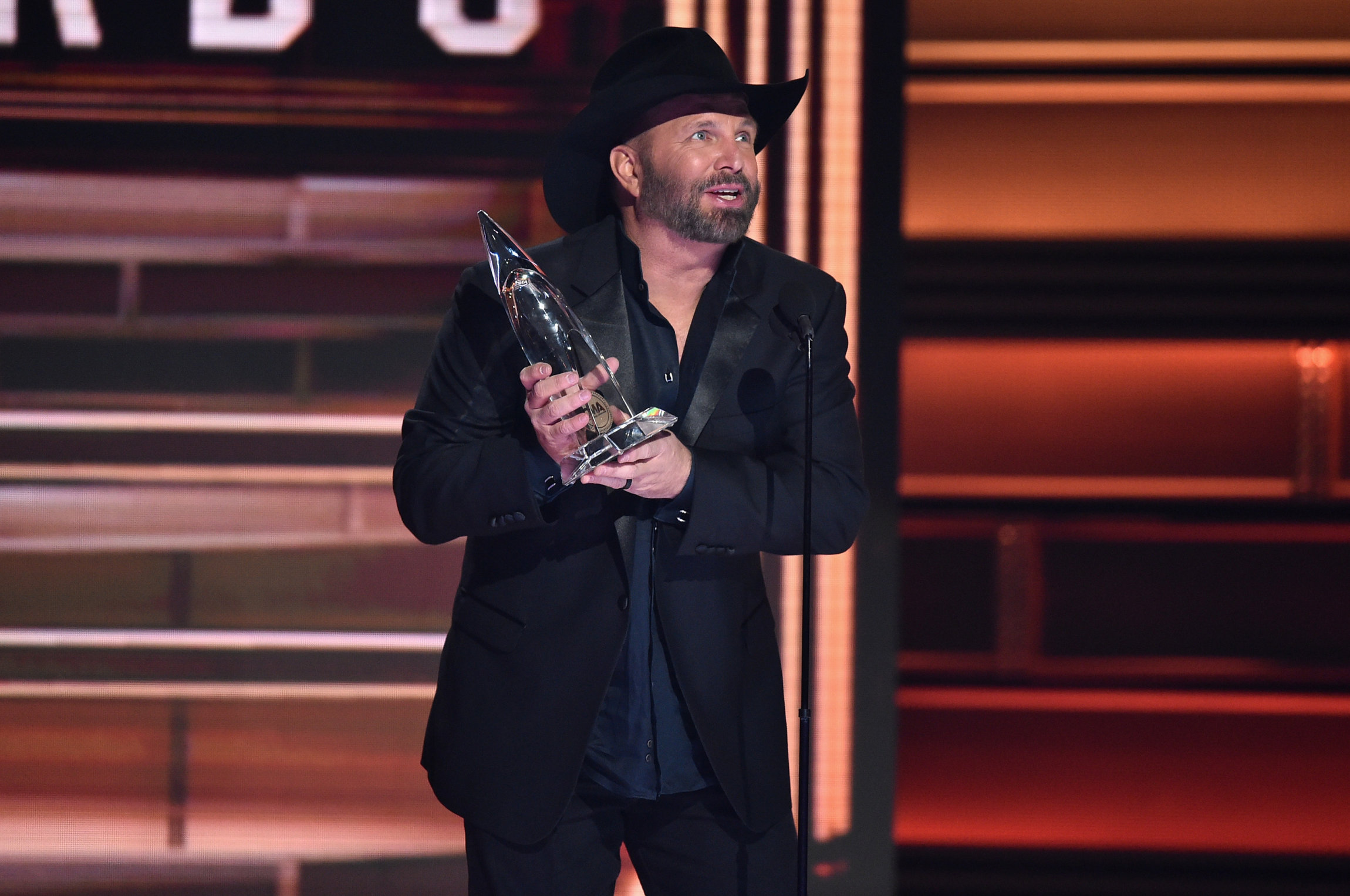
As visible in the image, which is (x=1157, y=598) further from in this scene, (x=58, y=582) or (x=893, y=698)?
(x=58, y=582)

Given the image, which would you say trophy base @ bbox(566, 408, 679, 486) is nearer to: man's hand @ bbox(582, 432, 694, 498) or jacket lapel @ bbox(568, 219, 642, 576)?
man's hand @ bbox(582, 432, 694, 498)

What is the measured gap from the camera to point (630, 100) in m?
1.84

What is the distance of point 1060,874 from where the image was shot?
3.61 meters

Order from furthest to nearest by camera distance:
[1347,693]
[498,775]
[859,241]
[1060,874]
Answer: [1347,693], [1060,874], [859,241], [498,775]

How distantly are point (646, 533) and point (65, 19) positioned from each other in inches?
88.5

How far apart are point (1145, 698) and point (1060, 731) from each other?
1.01ft

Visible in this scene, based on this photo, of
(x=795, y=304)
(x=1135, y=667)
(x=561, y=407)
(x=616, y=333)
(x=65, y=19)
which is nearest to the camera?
(x=561, y=407)

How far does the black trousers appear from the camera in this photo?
1.75 meters

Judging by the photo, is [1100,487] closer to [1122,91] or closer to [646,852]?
[1122,91]

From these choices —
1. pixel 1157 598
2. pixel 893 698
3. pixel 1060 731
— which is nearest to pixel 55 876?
pixel 893 698

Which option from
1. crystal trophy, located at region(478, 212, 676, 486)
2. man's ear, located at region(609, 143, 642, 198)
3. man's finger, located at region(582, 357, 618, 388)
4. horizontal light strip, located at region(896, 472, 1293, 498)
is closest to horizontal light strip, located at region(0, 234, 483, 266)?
man's ear, located at region(609, 143, 642, 198)

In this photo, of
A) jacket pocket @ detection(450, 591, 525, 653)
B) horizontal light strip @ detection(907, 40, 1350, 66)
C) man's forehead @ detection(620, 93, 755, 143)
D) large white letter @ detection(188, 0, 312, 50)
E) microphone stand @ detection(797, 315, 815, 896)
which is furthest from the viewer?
horizontal light strip @ detection(907, 40, 1350, 66)

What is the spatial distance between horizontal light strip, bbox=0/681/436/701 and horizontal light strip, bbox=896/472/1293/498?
6.33ft

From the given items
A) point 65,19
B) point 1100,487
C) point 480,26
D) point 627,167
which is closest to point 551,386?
point 627,167
